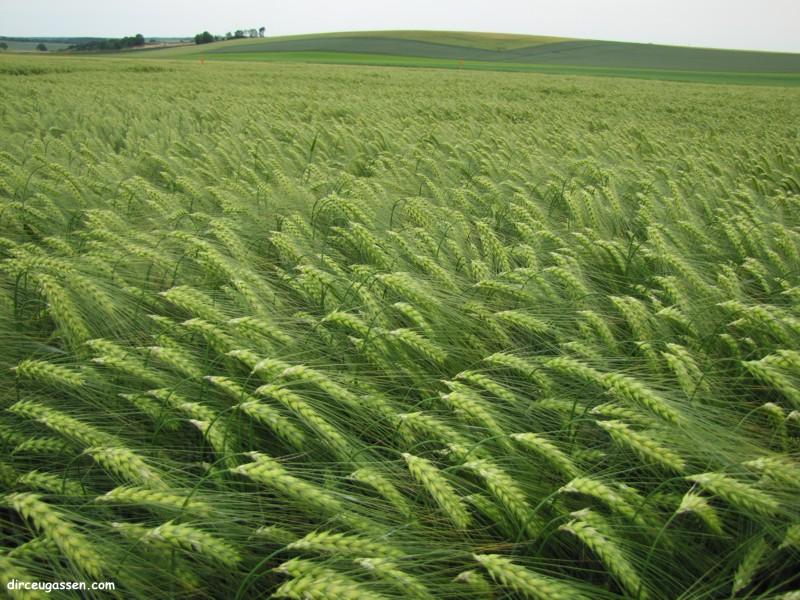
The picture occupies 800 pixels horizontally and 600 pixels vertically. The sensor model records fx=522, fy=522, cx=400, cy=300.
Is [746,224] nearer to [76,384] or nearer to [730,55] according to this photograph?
[76,384]

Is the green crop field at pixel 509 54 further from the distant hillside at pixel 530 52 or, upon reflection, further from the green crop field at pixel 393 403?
the green crop field at pixel 393 403

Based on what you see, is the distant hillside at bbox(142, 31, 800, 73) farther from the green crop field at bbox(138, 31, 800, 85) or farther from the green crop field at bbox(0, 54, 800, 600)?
the green crop field at bbox(0, 54, 800, 600)

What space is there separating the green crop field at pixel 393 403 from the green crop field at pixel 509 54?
1824 inches

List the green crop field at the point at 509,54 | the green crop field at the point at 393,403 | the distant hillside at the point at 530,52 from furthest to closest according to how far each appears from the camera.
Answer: the distant hillside at the point at 530,52 → the green crop field at the point at 509,54 → the green crop field at the point at 393,403

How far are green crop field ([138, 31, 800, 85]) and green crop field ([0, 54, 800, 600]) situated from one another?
46.3 m

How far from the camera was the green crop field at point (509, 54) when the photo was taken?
4859 cm

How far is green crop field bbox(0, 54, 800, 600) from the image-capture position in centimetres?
112

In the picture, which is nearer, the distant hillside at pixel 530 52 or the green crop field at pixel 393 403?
the green crop field at pixel 393 403

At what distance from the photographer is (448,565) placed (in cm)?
122

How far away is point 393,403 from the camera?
5.09 feet

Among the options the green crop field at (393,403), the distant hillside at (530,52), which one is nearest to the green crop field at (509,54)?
the distant hillside at (530,52)

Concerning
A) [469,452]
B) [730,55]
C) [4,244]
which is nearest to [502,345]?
[469,452]

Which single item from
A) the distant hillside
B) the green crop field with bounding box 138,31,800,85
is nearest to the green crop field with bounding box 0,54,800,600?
the green crop field with bounding box 138,31,800,85

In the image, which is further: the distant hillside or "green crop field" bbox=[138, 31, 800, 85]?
the distant hillside
